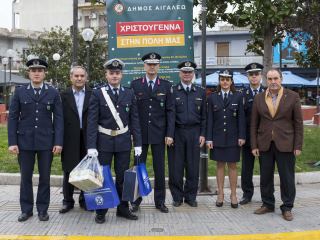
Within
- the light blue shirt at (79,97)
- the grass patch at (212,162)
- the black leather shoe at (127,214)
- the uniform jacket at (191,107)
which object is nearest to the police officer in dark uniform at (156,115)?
the uniform jacket at (191,107)

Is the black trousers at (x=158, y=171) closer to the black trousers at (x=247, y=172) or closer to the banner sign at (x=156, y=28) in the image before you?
the black trousers at (x=247, y=172)

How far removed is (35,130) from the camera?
6.22 meters

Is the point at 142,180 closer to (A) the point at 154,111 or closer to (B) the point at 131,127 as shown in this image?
(B) the point at 131,127

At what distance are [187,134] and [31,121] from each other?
2194 millimetres

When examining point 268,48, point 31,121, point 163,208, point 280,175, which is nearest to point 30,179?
point 31,121

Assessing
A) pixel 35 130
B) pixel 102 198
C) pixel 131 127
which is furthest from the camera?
pixel 131 127

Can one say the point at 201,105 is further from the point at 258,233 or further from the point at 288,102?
the point at 258,233

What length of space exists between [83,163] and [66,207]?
1047 mm

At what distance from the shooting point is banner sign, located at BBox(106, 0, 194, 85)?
27.0 feet

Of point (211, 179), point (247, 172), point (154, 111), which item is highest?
point (154, 111)

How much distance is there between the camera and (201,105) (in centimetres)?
702

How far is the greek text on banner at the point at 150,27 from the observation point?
8242 mm

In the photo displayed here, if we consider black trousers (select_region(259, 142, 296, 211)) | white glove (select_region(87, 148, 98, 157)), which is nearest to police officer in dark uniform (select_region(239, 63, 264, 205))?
black trousers (select_region(259, 142, 296, 211))

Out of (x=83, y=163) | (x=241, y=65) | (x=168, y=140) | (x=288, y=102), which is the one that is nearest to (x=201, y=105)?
(x=168, y=140)
